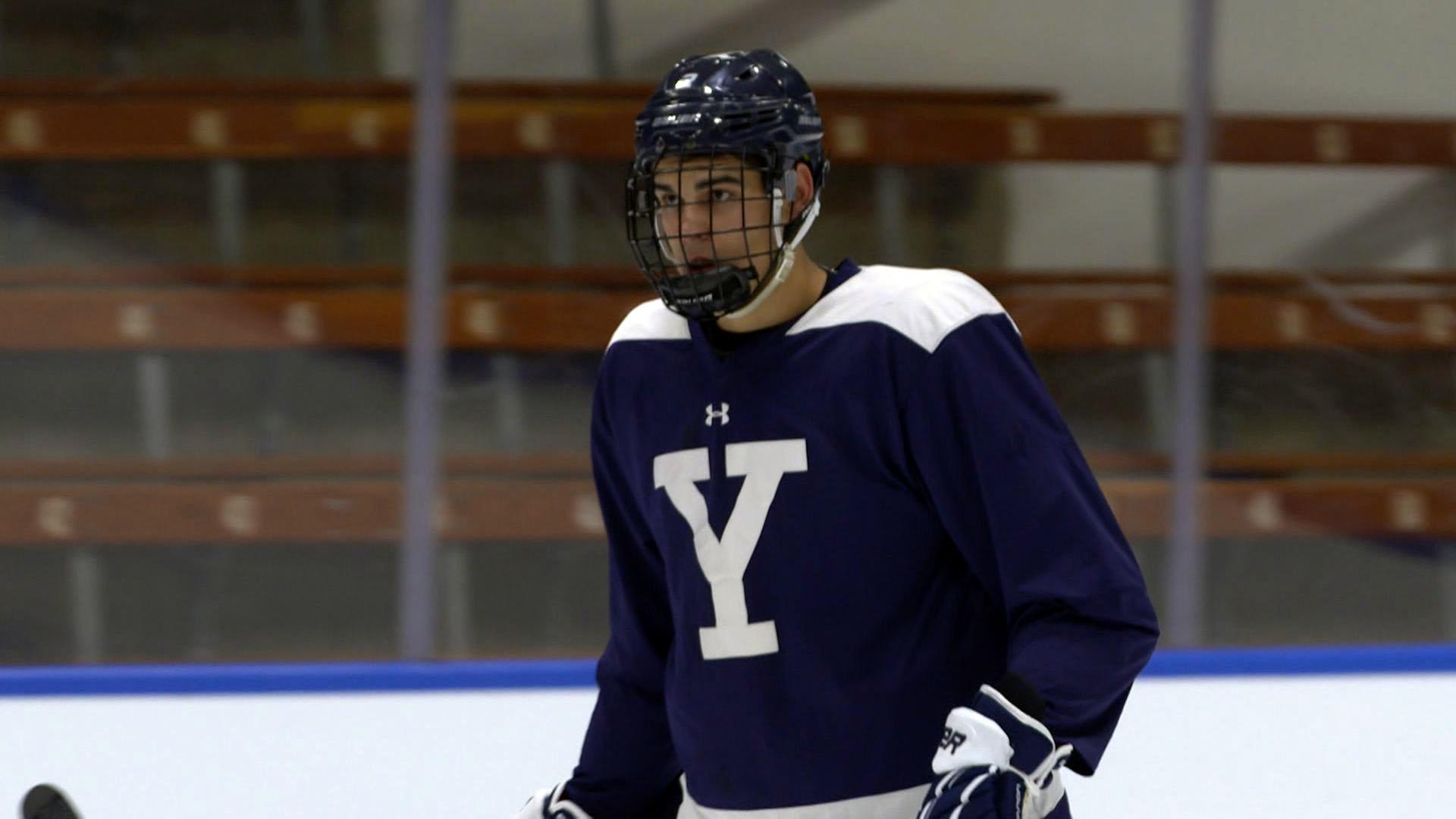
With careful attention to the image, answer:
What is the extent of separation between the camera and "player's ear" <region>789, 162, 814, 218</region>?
1.09 metres

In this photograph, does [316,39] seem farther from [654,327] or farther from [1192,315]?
[654,327]

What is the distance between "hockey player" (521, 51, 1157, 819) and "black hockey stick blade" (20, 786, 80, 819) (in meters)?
0.61

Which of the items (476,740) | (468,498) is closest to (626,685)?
(476,740)

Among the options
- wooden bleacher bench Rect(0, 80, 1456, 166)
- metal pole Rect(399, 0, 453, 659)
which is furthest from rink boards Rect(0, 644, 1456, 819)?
wooden bleacher bench Rect(0, 80, 1456, 166)

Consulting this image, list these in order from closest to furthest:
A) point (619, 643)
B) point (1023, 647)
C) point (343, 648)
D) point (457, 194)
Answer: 1. point (1023, 647)
2. point (619, 643)
3. point (343, 648)
4. point (457, 194)

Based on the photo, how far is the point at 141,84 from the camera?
A: 9.77 ft

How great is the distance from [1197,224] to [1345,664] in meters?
0.81

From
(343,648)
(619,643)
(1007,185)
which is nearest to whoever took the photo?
(619,643)

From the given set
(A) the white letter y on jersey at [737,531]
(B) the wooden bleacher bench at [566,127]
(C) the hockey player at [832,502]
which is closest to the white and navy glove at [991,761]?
(C) the hockey player at [832,502]

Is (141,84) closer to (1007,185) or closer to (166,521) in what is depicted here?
(166,521)

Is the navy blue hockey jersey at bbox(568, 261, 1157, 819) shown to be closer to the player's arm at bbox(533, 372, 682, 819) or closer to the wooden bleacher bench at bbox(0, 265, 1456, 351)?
the player's arm at bbox(533, 372, 682, 819)

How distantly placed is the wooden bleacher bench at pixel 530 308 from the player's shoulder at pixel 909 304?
174 centimetres

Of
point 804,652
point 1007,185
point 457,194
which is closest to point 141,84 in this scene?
point 457,194

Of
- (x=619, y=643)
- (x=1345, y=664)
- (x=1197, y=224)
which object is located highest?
(x=1197, y=224)
